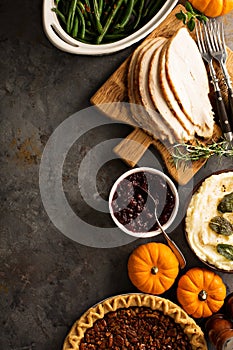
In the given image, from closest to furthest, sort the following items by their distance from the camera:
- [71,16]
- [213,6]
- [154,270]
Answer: [154,270], [71,16], [213,6]

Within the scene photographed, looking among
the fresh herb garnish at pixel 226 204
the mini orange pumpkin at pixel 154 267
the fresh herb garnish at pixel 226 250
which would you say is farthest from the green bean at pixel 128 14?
the fresh herb garnish at pixel 226 250

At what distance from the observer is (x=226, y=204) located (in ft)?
10.4

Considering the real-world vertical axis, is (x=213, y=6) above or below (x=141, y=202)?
above

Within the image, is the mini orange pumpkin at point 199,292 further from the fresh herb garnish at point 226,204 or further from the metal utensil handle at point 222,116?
the metal utensil handle at point 222,116

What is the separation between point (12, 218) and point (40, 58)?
3.08 feet

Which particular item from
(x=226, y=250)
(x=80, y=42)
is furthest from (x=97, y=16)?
(x=226, y=250)

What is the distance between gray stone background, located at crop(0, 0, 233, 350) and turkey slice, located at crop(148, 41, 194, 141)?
0.28 metres

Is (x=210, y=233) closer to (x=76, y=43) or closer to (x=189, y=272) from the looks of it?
(x=189, y=272)

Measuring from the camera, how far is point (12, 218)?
3.22 metres

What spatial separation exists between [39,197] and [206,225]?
0.96 metres

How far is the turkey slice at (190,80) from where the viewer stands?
3135 mm

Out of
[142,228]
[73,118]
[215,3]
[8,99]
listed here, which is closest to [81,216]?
[142,228]

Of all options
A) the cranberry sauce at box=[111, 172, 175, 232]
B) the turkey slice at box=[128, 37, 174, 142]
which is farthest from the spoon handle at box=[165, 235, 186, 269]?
the turkey slice at box=[128, 37, 174, 142]

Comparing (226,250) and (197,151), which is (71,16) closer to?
(197,151)
